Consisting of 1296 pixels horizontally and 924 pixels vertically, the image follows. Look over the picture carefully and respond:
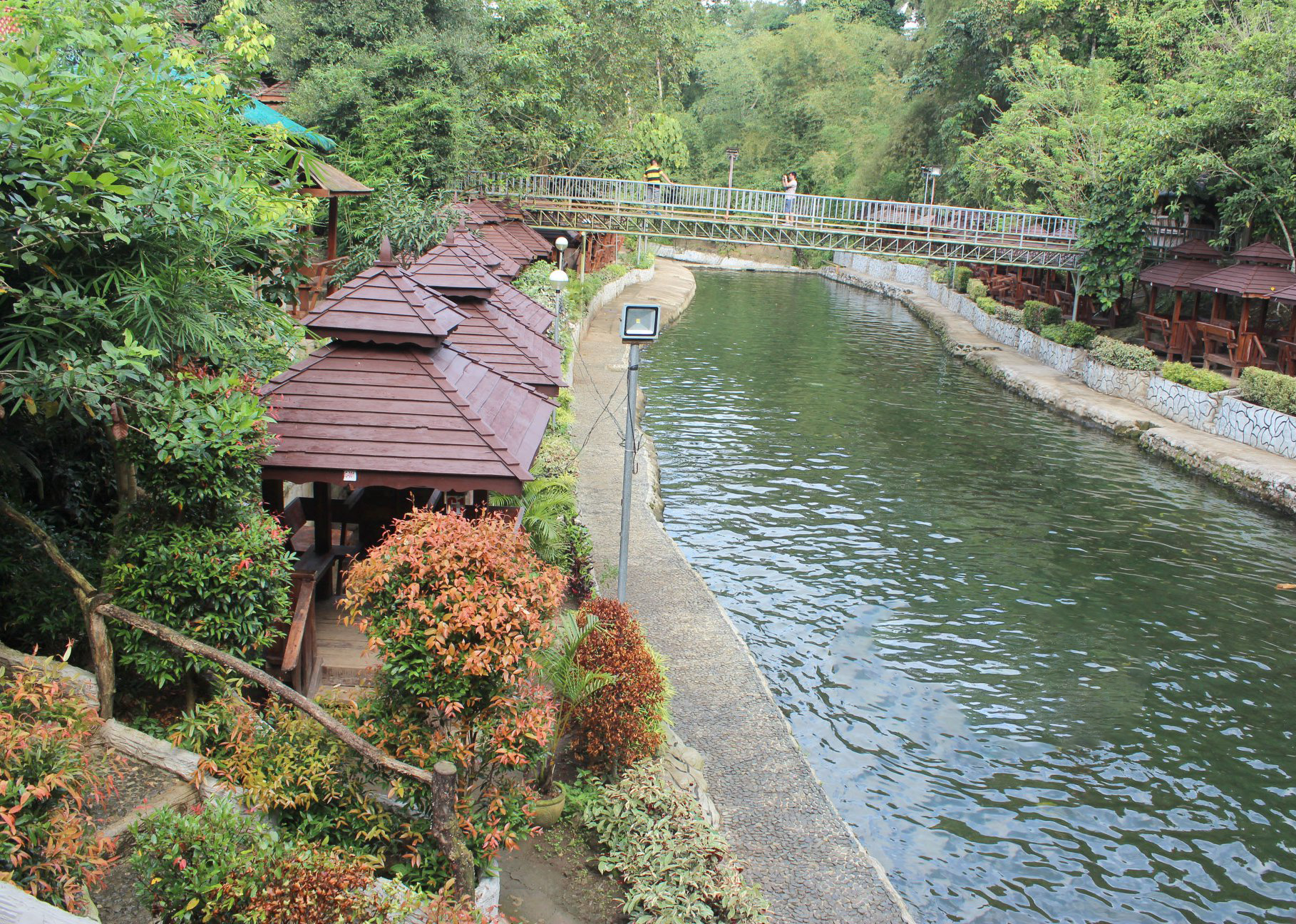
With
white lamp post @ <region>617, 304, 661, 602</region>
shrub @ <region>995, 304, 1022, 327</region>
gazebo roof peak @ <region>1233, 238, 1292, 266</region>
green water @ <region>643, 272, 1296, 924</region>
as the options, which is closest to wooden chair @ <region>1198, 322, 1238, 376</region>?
gazebo roof peak @ <region>1233, 238, 1292, 266</region>

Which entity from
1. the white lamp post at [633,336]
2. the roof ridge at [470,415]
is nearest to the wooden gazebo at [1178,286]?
the white lamp post at [633,336]

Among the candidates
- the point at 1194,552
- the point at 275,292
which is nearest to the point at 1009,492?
the point at 1194,552

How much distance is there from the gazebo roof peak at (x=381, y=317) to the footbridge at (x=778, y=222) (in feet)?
92.8

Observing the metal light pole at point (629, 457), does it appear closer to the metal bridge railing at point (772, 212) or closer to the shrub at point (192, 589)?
the shrub at point (192, 589)

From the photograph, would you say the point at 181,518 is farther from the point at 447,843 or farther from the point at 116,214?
the point at 447,843

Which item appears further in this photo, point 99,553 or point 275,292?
point 275,292

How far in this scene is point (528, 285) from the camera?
1121 inches

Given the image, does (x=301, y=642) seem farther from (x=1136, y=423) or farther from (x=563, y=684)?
(x=1136, y=423)

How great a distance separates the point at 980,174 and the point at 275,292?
40988 mm

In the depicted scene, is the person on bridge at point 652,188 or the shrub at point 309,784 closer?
the shrub at point 309,784

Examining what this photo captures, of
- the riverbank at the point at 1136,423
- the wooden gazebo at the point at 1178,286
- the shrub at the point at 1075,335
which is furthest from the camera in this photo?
the shrub at the point at 1075,335

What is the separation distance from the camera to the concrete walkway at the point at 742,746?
328 inches

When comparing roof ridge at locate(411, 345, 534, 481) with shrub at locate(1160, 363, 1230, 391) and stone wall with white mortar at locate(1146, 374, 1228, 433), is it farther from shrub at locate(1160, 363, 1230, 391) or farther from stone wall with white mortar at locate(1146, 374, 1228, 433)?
shrub at locate(1160, 363, 1230, 391)

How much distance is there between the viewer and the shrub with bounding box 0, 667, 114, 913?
5121mm
